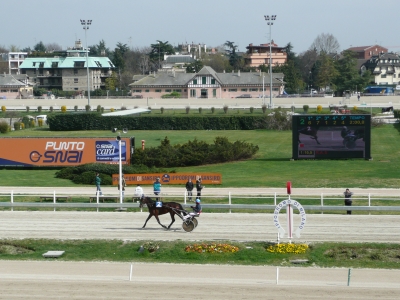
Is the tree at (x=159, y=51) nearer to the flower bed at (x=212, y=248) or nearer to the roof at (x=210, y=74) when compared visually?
the roof at (x=210, y=74)

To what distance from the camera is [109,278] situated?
679 inches

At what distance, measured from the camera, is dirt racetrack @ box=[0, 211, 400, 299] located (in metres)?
16.0

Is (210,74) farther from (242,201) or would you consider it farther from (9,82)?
(242,201)

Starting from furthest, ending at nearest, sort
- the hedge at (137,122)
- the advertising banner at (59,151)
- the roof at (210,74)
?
the roof at (210,74), the hedge at (137,122), the advertising banner at (59,151)

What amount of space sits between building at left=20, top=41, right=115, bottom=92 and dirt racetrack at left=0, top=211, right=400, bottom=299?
3845 inches

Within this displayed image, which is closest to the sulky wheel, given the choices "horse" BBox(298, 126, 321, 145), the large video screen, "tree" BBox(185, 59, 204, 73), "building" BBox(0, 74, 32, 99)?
the large video screen

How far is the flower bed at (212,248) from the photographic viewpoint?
19625mm

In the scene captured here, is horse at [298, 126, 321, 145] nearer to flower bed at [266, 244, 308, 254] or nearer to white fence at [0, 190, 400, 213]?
white fence at [0, 190, 400, 213]

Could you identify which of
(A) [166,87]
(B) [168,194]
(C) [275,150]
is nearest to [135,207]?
(B) [168,194]

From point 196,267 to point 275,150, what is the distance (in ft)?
97.6

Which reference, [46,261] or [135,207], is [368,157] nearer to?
[135,207]

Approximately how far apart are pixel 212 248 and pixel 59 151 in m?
21.8

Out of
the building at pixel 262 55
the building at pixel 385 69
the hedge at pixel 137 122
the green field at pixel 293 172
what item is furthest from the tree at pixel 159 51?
the green field at pixel 293 172

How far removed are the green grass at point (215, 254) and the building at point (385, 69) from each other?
115442 mm
